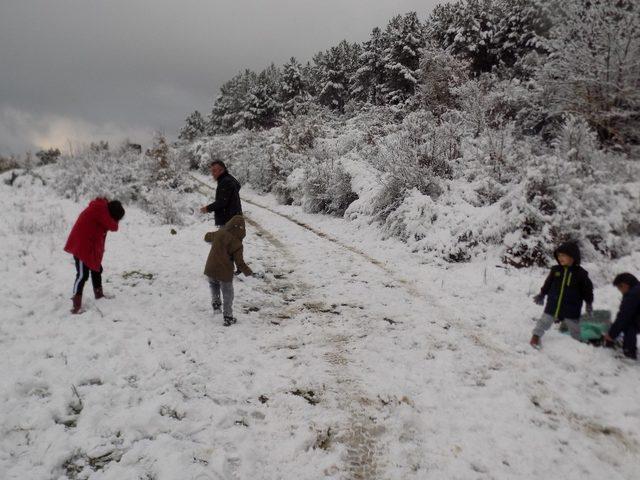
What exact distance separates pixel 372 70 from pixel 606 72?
93.6 ft

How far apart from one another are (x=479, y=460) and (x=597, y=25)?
13.4 meters

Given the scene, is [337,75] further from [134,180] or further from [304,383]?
[304,383]

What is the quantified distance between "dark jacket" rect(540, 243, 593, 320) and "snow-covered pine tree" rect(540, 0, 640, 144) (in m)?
7.54

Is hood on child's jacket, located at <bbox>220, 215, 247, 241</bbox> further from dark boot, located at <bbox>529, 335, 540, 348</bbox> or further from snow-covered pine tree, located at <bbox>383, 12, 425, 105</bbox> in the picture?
snow-covered pine tree, located at <bbox>383, 12, 425, 105</bbox>

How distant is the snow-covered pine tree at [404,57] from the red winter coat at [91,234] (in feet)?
94.6

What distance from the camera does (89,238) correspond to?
540 cm

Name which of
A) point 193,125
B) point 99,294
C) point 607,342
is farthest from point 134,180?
point 193,125

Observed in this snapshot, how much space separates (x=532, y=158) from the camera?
8688mm

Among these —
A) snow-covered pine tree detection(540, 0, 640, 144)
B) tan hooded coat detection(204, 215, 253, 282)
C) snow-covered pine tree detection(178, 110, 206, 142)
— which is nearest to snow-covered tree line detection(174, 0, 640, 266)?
snow-covered pine tree detection(540, 0, 640, 144)

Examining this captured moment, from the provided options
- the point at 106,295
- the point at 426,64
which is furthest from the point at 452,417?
the point at 426,64

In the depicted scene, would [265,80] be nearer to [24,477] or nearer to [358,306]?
[358,306]

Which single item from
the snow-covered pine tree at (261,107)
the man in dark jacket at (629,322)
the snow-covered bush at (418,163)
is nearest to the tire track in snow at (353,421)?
the man in dark jacket at (629,322)

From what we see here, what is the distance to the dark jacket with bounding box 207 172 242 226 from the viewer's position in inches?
261

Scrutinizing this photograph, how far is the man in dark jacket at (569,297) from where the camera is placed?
4.77 m
